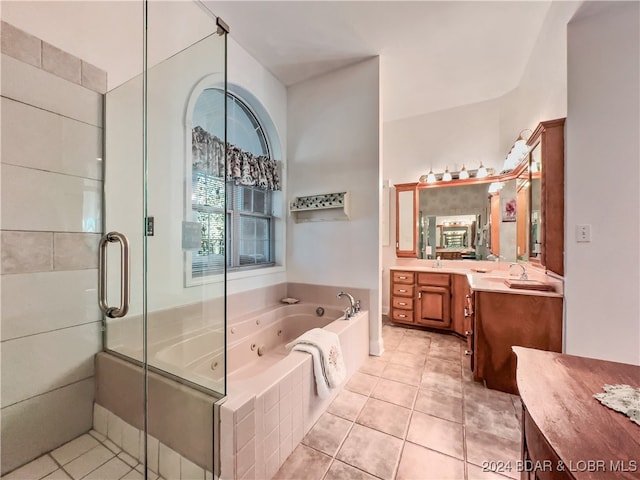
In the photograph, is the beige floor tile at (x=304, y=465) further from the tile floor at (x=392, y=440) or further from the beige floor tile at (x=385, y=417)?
the beige floor tile at (x=385, y=417)

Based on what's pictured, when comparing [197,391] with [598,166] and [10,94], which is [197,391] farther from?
[598,166]

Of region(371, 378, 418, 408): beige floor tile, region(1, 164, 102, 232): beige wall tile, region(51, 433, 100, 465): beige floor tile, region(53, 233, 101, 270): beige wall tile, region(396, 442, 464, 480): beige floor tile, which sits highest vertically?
region(1, 164, 102, 232): beige wall tile

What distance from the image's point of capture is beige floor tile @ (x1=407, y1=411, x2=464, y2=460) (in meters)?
1.46

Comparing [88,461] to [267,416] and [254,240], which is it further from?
[254,240]

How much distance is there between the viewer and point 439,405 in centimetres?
184

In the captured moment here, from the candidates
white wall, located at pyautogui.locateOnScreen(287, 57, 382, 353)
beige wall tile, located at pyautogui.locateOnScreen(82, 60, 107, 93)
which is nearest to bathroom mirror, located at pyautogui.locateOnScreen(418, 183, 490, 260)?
white wall, located at pyautogui.locateOnScreen(287, 57, 382, 353)

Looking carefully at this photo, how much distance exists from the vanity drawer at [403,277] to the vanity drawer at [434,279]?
10 cm

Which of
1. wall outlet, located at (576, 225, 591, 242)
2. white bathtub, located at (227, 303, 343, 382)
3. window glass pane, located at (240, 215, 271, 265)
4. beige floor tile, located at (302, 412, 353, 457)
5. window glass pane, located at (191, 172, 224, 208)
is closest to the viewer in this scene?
beige floor tile, located at (302, 412, 353, 457)

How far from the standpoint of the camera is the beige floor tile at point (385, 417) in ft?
5.29

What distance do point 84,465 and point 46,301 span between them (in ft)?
2.91

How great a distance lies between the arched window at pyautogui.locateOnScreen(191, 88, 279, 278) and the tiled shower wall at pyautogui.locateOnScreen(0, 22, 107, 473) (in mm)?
591

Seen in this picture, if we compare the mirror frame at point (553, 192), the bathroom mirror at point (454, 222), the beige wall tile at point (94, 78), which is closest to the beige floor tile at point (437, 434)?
the mirror frame at point (553, 192)

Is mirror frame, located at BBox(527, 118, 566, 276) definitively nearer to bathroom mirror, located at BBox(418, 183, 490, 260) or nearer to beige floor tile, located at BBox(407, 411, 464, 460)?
beige floor tile, located at BBox(407, 411, 464, 460)

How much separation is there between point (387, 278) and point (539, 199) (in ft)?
7.28
